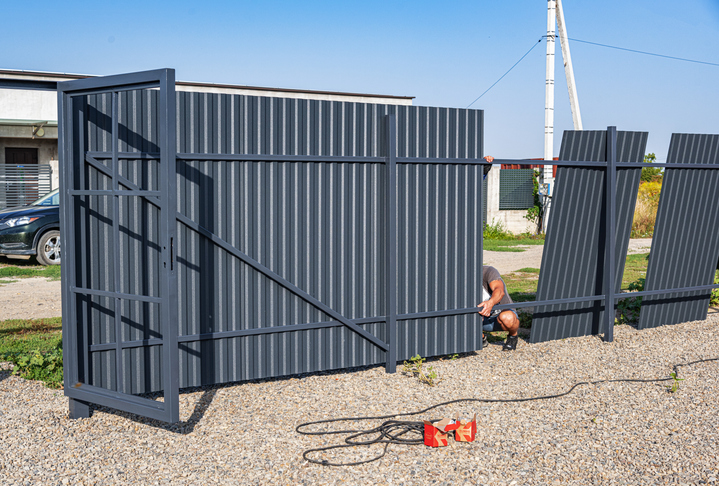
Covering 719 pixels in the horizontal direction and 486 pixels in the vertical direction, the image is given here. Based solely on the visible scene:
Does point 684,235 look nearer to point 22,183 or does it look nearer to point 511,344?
point 511,344

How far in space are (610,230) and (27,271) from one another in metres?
10.1

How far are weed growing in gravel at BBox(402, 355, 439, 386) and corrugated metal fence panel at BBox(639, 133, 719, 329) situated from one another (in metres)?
3.24

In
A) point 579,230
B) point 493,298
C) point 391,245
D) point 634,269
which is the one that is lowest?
point 634,269

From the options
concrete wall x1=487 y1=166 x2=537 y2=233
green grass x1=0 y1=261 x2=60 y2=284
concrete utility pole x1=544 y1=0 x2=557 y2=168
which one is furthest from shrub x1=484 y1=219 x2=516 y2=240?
green grass x1=0 y1=261 x2=60 y2=284

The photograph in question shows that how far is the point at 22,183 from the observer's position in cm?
1762

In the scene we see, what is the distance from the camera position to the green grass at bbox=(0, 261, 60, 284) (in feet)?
37.2

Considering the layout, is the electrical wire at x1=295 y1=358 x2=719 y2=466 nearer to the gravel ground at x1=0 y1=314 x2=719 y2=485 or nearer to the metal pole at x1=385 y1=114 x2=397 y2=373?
the gravel ground at x1=0 y1=314 x2=719 y2=485

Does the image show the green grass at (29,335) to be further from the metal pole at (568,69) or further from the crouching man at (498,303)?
the metal pole at (568,69)

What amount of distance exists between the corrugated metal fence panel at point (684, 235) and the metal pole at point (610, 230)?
828mm

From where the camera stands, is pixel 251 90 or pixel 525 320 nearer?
pixel 525 320

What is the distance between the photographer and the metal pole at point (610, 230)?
684 centimetres

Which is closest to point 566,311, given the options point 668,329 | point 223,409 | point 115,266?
point 668,329

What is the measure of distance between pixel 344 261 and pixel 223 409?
163 centimetres

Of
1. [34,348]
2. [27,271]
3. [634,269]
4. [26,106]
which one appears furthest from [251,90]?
[34,348]
